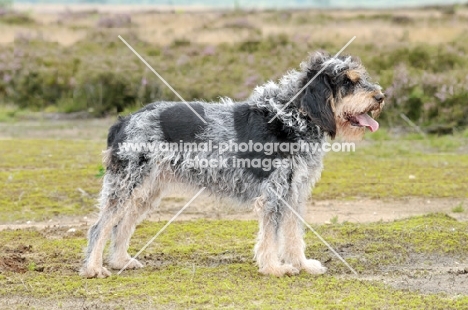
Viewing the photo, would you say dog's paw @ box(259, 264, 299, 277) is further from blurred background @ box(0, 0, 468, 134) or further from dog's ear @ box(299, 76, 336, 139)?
blurred background @ box(0, 0, 468, 134)

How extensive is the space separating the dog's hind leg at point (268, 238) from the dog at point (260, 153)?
1 cm

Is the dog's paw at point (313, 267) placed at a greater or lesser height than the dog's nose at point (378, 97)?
lesser

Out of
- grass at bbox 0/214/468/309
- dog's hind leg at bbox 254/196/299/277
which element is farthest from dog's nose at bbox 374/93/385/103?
grass at bbox 0/214/468/309

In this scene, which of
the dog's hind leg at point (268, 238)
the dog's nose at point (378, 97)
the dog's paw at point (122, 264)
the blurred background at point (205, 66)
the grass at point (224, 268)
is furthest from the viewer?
the blurred background at point (205, 66)

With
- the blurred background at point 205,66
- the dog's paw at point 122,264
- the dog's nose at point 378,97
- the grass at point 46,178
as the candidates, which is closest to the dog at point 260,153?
the dog's nose at point 378,97

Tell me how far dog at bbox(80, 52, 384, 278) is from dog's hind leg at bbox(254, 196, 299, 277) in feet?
0.03

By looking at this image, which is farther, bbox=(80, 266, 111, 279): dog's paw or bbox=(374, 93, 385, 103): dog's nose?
bbox=(80, 266, 111, 279): dog's paw

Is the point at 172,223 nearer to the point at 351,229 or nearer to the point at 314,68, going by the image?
the point at 351,229

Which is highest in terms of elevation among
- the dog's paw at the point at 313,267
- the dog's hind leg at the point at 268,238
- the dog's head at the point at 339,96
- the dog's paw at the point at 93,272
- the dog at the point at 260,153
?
the dog's head at the point at 339,96

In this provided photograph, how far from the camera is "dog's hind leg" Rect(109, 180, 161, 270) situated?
337 inches

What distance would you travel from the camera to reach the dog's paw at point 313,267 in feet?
27.5

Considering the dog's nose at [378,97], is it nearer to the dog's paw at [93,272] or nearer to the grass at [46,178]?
the dog's paw at [93,272]

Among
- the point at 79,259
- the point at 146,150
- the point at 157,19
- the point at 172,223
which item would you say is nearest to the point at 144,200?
the point at 146,150

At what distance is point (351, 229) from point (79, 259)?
352 cm
